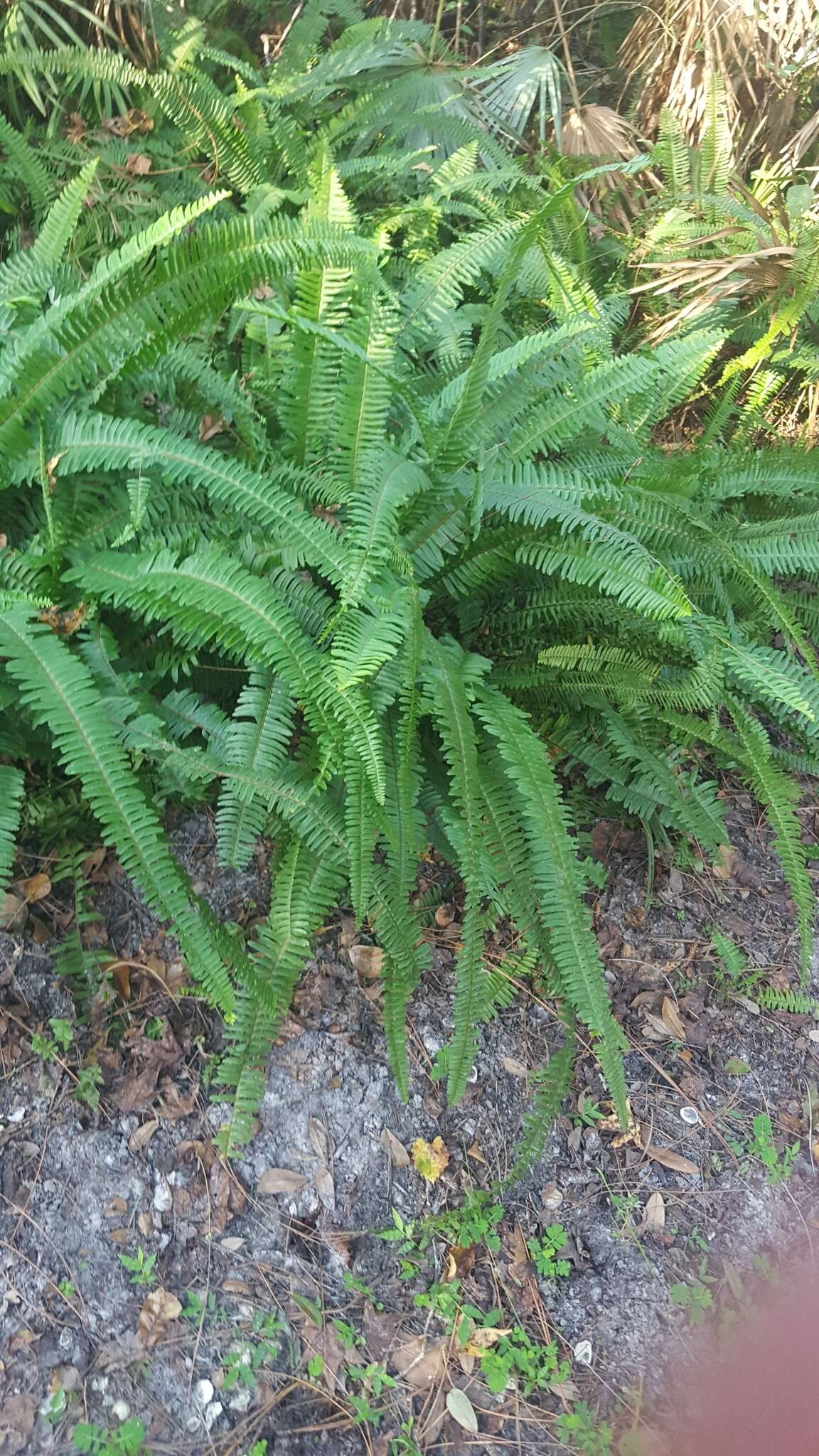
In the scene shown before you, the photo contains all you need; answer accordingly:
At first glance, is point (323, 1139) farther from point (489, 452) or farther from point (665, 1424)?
point (489, 452)

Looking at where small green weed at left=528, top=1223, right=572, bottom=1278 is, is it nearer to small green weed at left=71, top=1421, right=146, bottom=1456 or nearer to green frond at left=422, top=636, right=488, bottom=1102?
green frond at left=422, top=636, right=488, bottom=1102

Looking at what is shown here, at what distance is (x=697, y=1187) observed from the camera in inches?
83.5

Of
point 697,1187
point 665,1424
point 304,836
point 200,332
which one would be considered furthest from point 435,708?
point 665,1424

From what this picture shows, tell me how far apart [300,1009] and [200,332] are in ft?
5.61

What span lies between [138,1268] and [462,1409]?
0.69 metres

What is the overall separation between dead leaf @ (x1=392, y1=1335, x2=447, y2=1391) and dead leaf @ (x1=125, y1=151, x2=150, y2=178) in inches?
127

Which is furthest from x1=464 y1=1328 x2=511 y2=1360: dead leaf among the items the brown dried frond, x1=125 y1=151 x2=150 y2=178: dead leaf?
the brown dried frond

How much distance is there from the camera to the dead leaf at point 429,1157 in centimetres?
192

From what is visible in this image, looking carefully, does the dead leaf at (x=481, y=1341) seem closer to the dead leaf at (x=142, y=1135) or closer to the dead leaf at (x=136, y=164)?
the dead leaf at (x=142, y=1135)

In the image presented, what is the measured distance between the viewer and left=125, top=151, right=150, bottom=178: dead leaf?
8.83 ft

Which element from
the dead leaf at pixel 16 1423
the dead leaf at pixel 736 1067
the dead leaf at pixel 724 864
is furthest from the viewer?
the dead leaf at pixel 724 864

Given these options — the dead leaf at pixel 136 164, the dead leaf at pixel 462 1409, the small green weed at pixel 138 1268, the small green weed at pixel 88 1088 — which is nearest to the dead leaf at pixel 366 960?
the small green weed at pixel 88 1088

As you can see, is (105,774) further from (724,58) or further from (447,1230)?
(724,58)

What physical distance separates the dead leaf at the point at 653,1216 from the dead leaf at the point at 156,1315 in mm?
1061
